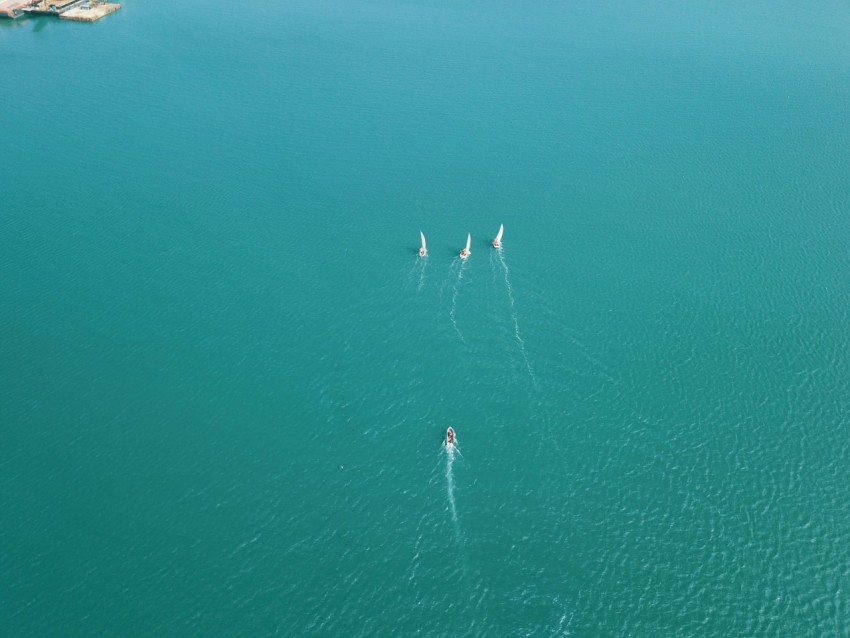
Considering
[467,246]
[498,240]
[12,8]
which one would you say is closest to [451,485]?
[467,246]

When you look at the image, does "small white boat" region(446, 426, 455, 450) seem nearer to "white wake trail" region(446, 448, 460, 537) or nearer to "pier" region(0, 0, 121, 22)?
"white wake trail" region(446, 448, 460, 537)

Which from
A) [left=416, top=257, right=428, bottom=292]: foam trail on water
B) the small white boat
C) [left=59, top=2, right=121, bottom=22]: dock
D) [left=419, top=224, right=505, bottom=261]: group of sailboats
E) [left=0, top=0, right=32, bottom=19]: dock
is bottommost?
the small white boat

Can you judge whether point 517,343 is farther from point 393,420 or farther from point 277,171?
point 277,171

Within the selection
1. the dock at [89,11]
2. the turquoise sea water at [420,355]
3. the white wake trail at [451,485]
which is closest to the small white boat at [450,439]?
the white wake trail at [451,485]

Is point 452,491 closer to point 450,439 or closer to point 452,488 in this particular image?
point 452,488

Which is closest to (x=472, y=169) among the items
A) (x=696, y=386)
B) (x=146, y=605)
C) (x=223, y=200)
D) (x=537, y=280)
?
(x=537, y=280)

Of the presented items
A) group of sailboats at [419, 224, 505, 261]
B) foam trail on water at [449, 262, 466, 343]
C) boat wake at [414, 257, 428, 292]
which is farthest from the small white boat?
group of sailboats at [419, 224, 505, 261]
